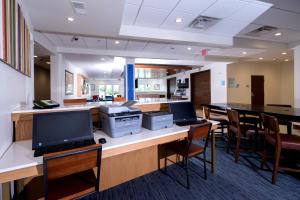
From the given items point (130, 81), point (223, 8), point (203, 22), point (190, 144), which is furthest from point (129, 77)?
point (190, 144)

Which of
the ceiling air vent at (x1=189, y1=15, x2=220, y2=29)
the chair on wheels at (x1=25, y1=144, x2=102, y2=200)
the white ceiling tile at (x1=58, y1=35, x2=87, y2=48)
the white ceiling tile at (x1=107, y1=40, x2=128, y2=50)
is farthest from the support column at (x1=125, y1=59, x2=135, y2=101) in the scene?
the chair on wheels at (x1=25, y1=144, x2=102, y2=200)

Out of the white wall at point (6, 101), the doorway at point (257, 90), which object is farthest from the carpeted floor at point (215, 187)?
the doorway at point (257, 90)

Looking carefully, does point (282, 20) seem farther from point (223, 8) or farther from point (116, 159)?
point (116, 159)

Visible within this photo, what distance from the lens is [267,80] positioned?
8.66 meters

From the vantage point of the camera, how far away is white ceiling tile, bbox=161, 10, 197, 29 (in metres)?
3.40

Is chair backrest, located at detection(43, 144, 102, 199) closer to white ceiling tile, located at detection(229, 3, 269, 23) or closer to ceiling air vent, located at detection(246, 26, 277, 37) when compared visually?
white ceiling tile, located at detection(229, 3, 269, 23)

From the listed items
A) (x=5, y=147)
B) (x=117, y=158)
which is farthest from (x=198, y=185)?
(x=5, y=147)

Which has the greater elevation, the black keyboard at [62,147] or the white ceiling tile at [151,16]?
the white ceiling tile at [151,16]

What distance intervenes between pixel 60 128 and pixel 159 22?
313cm

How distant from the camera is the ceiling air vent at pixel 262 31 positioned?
424cm

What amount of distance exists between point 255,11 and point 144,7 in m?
2.21

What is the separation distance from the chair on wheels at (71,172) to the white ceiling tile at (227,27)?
152 inches

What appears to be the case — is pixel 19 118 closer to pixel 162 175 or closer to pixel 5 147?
pixel 5 147

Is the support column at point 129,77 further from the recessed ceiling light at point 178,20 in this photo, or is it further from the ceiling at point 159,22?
the recessed ceiling light at point 178,20
